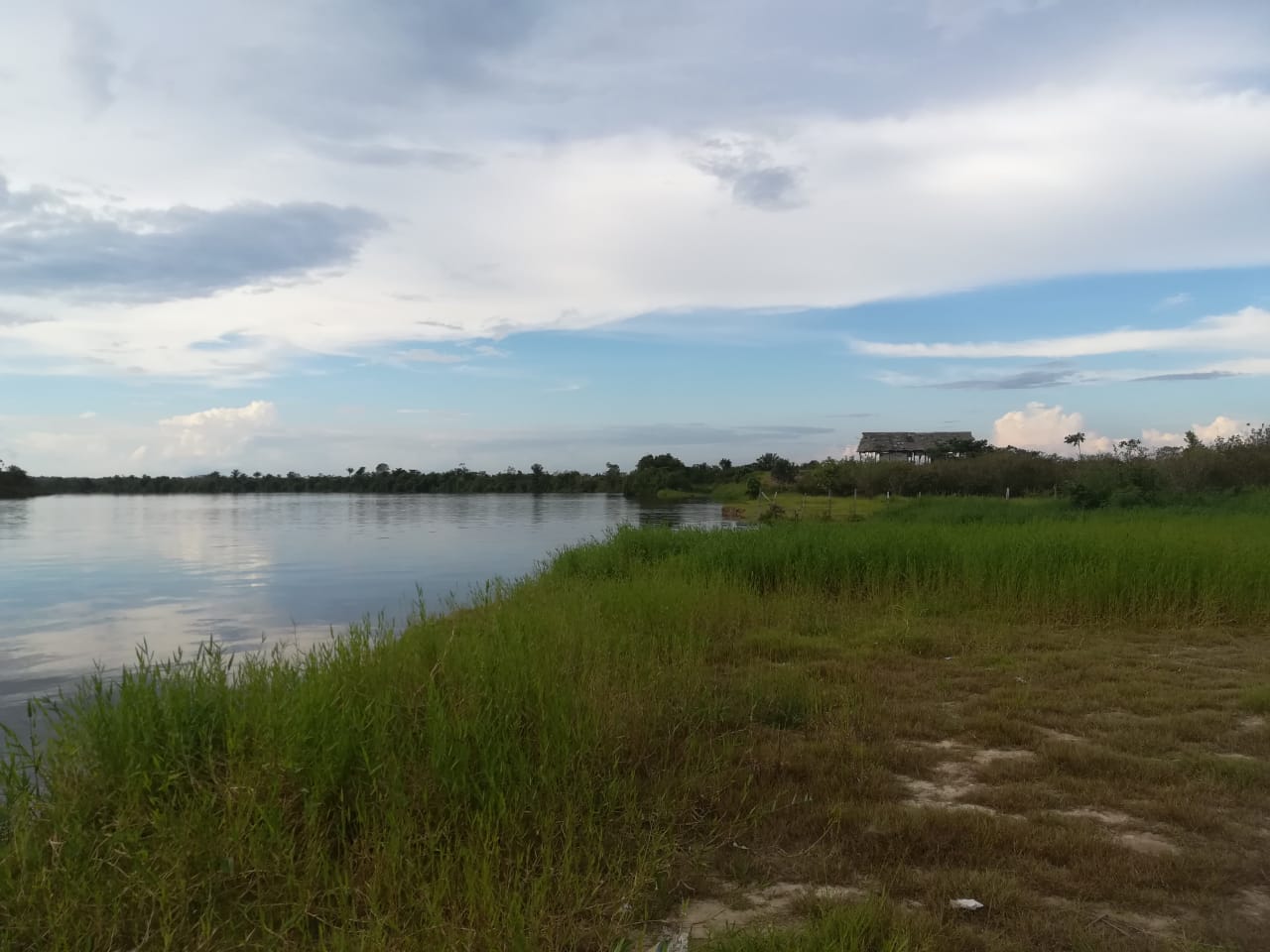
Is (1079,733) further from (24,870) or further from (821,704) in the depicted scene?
(24,870)

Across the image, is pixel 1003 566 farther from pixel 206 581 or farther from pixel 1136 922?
pixel 206 581

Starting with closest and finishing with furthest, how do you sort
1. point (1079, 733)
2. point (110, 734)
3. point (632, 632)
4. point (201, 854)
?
point (201, 854) → point (110, 734) → point (1079, 733) → point (632, 632)

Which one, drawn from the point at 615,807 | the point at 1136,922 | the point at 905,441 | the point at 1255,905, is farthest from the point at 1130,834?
the point at 905,441

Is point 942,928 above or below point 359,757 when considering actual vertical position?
below

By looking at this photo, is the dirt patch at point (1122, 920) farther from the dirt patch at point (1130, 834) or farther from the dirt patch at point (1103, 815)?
the dirt patch at point (1103, 815)

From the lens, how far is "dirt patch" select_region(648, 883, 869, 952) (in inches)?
108

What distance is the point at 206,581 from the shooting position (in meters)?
20.0

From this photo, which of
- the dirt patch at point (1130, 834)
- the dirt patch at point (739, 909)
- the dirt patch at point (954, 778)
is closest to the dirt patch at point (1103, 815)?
the dirt patch at point (1130, 834)

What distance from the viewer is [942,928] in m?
2.67

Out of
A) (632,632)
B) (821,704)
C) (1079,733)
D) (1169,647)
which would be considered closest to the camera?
(1079,733)

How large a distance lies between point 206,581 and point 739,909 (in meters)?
20.3

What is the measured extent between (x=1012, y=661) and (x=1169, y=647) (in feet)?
6.27

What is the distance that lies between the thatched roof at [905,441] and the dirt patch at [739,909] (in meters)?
63.8

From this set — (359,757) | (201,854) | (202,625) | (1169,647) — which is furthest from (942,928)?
(202,625)
